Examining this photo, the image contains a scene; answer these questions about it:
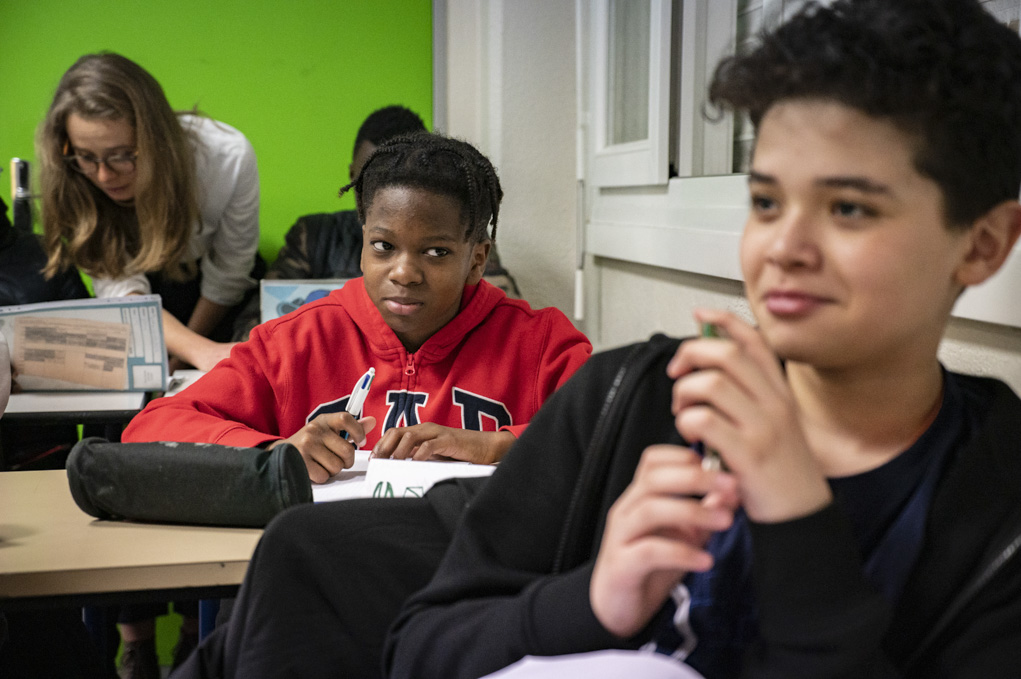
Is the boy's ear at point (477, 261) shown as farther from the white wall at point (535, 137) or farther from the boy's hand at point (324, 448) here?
the white wall at point (535, 137)

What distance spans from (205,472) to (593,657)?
601 millimetres

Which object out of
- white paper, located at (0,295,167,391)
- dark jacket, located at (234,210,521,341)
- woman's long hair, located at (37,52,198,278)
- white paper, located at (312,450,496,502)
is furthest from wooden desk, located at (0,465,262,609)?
→ dark jacket, located at (234,210,521,341)

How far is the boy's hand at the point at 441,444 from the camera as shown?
4.26 ft

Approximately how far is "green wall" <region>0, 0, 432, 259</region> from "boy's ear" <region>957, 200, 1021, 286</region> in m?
3.23

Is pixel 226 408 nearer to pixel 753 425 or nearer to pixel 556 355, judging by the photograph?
pixel 556 355

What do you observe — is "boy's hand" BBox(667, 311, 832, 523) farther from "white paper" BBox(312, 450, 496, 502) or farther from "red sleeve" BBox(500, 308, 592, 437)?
"red sleeve" BBox(500, 308, 592, 437)

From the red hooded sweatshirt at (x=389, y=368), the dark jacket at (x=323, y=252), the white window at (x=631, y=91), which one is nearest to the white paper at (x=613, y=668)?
the red hooded sweatshirt at (x=389, y=368)

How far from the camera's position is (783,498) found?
21.9 inches

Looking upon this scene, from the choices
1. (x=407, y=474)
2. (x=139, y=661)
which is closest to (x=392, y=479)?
(x=407, y=474)

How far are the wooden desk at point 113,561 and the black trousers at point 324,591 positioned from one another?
0.20 metres

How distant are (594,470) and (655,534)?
149mm

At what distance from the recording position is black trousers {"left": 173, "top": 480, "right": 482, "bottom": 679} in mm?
713

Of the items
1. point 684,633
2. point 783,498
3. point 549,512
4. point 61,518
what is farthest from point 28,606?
point 783,498

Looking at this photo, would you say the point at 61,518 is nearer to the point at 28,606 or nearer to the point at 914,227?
the point at 28,606
